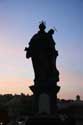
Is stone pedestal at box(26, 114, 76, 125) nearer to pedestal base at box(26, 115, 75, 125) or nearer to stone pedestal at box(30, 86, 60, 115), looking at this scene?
pedestal base at box(26, 115, 75, 125)

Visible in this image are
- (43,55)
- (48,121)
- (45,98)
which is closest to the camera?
(48,121)

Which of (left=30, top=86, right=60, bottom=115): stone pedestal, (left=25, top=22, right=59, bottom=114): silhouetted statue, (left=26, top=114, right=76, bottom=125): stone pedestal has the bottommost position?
(left=26, top=114, right=76, bottom=125): stone pedestal

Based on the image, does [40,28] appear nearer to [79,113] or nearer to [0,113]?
[79,113]

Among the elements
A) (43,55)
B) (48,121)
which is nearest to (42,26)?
(43,55)

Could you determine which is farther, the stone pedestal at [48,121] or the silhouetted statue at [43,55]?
the silhouetted statue at [43,55]

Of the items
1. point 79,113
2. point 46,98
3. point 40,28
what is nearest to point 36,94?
point 46,98

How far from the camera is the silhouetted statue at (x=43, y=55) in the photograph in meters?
24.8

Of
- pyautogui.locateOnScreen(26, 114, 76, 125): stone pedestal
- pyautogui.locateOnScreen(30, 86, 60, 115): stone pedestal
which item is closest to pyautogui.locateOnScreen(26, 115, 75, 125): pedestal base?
pyautogui.locateOnScreen(26, 114, 76, 125): stone pedestal

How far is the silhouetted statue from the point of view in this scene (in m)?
24.8

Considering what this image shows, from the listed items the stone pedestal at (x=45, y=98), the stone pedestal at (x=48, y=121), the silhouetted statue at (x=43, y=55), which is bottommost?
the stone pedestal at (x=48, y=121)

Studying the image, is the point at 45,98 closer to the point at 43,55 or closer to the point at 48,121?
the point at 43,55

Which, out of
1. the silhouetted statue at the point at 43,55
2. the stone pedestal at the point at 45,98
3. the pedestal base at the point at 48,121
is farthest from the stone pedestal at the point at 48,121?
the silhouetted statue at the point at 43,55

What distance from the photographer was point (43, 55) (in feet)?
83.7

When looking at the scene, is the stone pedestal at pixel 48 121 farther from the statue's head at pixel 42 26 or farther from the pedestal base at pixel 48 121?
the statue's head at pixel 42 26
